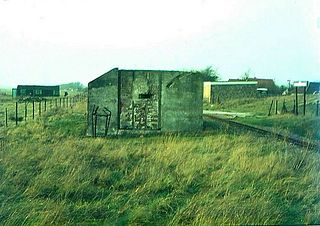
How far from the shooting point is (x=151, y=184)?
4.80m

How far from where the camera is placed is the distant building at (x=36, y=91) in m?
4.27

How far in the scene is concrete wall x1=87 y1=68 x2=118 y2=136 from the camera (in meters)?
9.00

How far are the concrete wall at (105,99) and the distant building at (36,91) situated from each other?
3.97 metres

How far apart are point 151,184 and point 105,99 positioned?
5.22 metres

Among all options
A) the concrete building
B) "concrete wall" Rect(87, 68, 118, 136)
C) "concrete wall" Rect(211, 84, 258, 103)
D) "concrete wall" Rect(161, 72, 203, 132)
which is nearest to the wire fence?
"concrete wall" Rect(87, 68, 118, 136)

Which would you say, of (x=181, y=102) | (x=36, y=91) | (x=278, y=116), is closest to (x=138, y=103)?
(x=181, y=102)

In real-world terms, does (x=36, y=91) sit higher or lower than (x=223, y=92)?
lower

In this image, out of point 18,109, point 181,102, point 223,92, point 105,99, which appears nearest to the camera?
point 18,109

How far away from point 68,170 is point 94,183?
0.37 metres

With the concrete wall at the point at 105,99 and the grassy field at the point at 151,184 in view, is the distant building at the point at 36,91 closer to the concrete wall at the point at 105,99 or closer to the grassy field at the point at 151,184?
the grassy field at the point at 151,184

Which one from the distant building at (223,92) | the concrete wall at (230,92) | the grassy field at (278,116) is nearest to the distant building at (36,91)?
the grassy field at (278,116)

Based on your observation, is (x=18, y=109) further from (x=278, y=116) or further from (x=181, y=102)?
(x=278, y=116)

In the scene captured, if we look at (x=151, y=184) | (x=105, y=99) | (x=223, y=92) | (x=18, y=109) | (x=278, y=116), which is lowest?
(x=151, y=184)

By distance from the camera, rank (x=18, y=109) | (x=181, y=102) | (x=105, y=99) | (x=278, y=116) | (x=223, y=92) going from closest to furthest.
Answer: (x=18, y=109)
(x=105, y=99)
(x=181, y=102)
(x=278, y=116)
(x=223, y=92)
